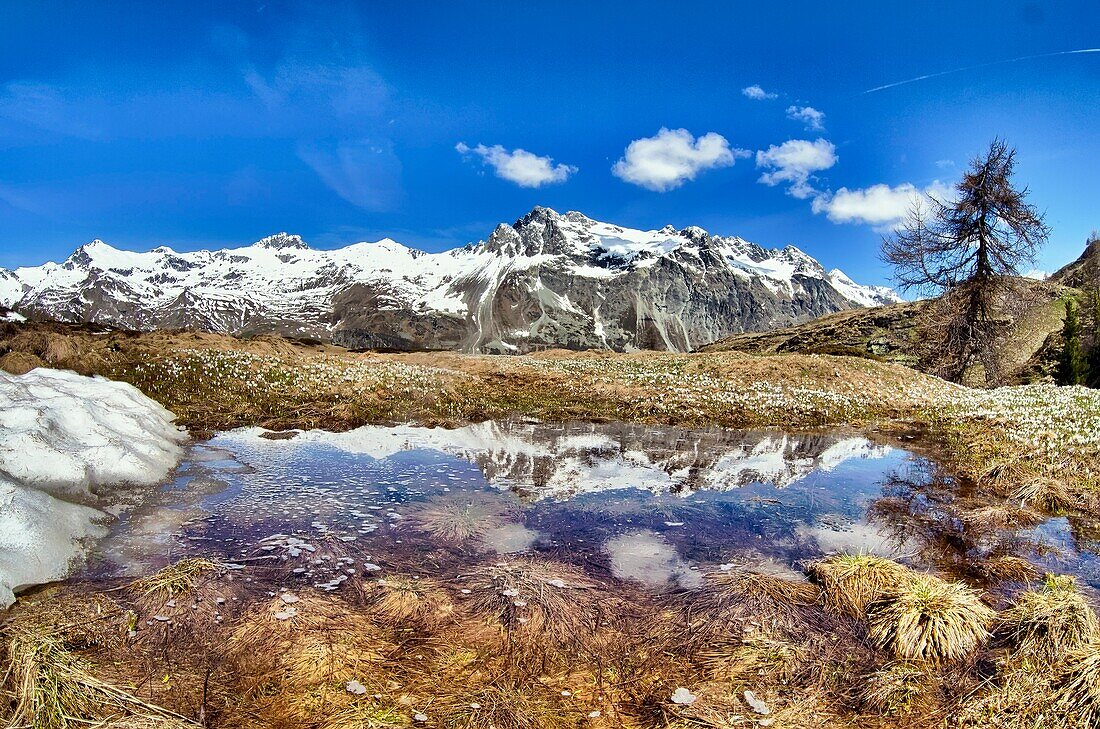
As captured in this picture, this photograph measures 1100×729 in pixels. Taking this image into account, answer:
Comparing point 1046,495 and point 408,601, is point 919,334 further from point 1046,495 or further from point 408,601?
point 408,601

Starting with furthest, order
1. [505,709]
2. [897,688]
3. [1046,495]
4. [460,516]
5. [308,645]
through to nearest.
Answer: [1046,495]
[460,516]
[308,645]
[897,688]
[505,709]

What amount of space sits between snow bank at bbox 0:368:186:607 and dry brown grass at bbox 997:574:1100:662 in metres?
11.1

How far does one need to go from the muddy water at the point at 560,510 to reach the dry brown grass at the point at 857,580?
0.61 metres

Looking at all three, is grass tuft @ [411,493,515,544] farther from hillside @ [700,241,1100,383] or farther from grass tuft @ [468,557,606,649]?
hillside @ [700,241,1100,383]

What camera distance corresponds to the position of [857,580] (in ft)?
22.4

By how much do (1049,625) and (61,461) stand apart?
14.2 metres

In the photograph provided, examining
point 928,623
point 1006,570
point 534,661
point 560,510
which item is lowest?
point 534,661

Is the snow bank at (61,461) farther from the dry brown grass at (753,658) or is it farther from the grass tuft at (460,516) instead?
the dry brown grass at (753,658)

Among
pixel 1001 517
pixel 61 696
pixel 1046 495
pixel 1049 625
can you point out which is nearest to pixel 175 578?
pixel 61 696

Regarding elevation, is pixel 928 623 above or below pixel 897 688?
above

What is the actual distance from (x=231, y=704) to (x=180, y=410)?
14866 millimetres

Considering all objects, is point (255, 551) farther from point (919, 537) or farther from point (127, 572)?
point (919, 537)

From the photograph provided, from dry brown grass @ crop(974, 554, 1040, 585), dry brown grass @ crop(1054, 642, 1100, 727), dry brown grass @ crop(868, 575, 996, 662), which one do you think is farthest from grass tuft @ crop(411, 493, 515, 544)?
dry brown grass @ crop(974, 554, 1040, 585)

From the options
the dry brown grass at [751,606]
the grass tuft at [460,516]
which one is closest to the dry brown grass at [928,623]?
the dry brown grass at [751,606]
